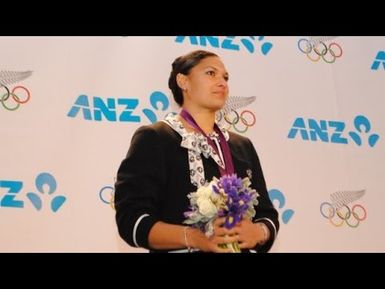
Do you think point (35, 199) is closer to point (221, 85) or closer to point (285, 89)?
point (221, 85)

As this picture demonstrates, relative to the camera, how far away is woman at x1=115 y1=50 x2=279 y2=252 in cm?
216

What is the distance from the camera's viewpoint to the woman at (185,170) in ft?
7.07

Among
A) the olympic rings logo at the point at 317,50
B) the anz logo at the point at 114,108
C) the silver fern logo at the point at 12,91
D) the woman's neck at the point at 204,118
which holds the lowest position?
the woman's neck at the point at 204,118

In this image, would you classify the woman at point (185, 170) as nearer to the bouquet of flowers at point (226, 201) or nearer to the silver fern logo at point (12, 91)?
the bouquet of flowers at point (226, 201)

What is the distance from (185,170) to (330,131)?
1474mm

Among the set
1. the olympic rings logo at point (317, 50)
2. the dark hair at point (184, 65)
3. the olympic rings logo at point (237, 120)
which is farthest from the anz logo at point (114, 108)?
the olympic rings logo at point (317, 50)

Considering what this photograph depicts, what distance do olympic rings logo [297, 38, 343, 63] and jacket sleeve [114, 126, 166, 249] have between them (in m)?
1.57

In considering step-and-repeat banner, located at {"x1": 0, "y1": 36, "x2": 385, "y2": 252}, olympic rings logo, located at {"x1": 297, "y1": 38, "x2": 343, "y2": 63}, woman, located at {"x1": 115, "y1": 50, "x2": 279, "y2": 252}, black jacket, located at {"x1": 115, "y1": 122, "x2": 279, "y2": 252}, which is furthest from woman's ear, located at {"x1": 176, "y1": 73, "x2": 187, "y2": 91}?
olympic rings logo, located at {"x1": 297, "y1": 38, "x2": 343, "y2": 63}

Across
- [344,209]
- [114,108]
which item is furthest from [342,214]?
[114,108]

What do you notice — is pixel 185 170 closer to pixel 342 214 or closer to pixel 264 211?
pixel 264 211

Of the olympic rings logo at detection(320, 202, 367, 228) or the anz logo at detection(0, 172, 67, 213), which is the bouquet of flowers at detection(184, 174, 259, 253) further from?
the olympic rings logo at detection(320, 202, 367, 228)

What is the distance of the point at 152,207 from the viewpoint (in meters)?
2.24

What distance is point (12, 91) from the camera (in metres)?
3.13

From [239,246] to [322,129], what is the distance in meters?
1.59
